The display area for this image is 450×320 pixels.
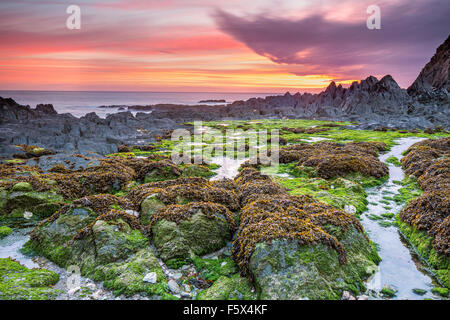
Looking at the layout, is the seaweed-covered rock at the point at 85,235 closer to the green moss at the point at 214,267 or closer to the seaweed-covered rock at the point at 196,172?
the green moss at the point at 214,267

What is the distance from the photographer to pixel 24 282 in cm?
675

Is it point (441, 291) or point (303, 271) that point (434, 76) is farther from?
point (303, 271)

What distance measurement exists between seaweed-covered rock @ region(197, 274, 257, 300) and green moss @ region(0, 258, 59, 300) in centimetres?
411

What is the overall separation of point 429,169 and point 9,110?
89.2 metres

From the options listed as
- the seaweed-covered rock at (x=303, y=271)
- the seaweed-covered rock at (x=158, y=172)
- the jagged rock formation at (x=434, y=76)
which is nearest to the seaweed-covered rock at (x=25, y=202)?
the seaweed-covered rock at (x=158, y=172)

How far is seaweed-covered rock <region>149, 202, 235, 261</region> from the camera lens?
8.60 metres

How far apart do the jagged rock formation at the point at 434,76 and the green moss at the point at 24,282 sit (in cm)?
15350

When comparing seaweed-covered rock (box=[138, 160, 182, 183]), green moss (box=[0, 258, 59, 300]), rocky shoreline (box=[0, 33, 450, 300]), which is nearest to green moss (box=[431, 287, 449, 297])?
rocky shoreline (box=[0, 33, 450, 300])

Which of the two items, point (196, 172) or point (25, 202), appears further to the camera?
point (196, 172)

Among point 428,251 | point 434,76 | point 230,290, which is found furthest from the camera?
point 434,76

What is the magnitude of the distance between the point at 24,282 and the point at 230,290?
577 centimetres

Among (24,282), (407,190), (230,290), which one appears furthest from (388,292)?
(407,190)

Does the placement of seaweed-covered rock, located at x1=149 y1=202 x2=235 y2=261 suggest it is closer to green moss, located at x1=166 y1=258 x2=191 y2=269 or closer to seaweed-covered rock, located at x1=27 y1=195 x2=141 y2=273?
green moss, located at x1=166 y1=258 x2=191 y2=269
